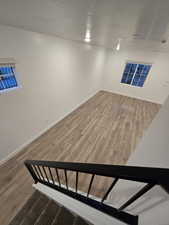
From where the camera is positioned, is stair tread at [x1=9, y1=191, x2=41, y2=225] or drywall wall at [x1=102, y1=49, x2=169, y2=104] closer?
stair tread at [x1=9, y1=191, x2=41, y2=225]

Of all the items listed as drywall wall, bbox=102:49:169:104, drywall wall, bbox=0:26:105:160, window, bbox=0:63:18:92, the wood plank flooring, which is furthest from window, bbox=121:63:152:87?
window, bbox=0:63:18:92

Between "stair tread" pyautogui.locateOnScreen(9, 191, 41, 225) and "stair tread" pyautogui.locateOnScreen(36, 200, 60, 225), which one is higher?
"stair tread" pyautogui.locateOnScreen(36, 200, 60, 225)

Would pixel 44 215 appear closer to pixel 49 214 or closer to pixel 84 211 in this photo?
pixel 49 214

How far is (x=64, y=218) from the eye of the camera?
1329mm

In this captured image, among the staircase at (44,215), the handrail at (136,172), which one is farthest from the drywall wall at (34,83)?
the handrail at (136,172)

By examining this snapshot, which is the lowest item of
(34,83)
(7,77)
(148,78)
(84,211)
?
(84,211)

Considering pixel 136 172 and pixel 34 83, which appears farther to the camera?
pixel 34 83

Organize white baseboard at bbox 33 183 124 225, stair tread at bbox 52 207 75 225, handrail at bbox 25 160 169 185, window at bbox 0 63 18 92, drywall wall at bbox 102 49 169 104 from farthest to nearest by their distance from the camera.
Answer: drywall wall at bbox 102 49 169 104 → window at bbox 0 63 18 92 → stair tread at bbox 52 207 75 225 → white baseboard at bbox 33 183 124 225 → handrail at bbox 25 160 169 185

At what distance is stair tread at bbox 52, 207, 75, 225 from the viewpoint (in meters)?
1.28

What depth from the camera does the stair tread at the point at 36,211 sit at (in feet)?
4.41

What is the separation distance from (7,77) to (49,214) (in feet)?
7.14

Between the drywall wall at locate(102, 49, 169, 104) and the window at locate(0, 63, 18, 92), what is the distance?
5247mm

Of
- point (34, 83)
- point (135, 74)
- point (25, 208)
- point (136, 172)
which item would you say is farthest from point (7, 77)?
point (135, 74)

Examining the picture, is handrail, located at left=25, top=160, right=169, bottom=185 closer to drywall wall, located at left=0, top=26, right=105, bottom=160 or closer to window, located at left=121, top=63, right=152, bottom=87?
drywall wall, located at left=0, top=26, right=105, bottom=160
